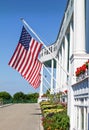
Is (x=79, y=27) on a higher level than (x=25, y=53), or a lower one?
higher

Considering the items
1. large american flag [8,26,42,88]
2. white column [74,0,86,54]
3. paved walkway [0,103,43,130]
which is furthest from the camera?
paved walkway [0,103,43,130]

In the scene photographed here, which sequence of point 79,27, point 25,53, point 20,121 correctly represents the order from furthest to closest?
point 20,121 → point 25,53 → point 79,27

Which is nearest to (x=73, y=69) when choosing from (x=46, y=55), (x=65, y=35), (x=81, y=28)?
(x=81, y=28)

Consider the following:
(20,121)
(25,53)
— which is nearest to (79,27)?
(25,53)

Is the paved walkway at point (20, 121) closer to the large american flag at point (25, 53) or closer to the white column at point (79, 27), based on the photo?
the large american flag at point (25, 53)

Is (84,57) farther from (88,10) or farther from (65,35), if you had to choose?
(65,35)

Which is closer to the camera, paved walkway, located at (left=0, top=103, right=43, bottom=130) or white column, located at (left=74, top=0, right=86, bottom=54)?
white column, located at (left=74, top=0, right=86, bottom=54)

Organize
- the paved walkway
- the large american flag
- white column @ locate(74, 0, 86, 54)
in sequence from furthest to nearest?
the paved walkway
the large american flag
white column @ locate(74, 0, 86, 54)

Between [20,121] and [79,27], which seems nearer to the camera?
[79,27]

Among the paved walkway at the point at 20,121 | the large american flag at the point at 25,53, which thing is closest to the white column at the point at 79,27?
the large american flag at the point at 25,53

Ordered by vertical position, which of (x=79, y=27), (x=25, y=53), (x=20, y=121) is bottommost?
(x=20, y=121)

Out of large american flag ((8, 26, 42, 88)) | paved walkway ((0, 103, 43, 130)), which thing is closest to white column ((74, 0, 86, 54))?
large american flag ((8, 26, 42, 88))

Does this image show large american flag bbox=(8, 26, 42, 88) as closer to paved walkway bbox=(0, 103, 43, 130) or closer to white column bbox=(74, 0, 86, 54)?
paved walkway bbox=(0, 103, 43, 130)

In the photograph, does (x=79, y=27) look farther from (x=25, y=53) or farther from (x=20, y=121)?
(x=20, y=121)
